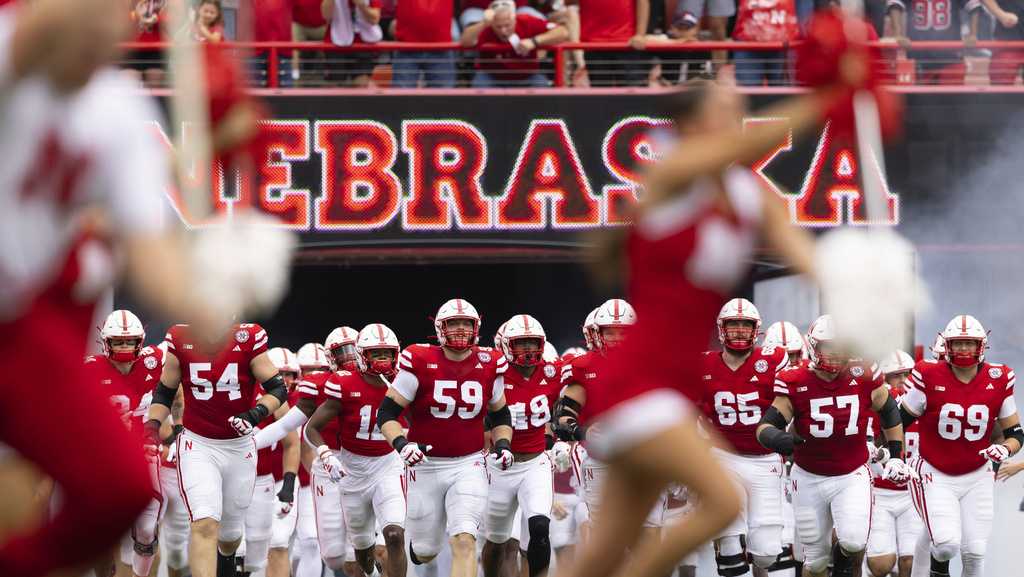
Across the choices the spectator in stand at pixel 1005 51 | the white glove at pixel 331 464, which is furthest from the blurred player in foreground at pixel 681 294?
the spectator in stand at pixel 1005 51

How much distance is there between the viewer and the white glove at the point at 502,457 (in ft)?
37.2

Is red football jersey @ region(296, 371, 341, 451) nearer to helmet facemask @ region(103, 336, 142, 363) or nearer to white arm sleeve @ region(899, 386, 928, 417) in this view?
helmet facemask @ region(103, 336, 142, 363)

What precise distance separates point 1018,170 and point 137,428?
8929 millimetres

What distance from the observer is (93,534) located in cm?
443

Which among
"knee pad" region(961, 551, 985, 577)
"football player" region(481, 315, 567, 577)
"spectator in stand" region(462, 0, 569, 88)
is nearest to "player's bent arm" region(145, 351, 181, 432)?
"football player" region(481, 315, 567, 577)

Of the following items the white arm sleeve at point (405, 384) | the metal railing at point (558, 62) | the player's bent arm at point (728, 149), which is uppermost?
the metal railing at point (558, 62)

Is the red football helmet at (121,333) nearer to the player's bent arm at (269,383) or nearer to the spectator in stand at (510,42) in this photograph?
the player's bent arm at (269,383)

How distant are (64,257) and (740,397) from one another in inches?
308

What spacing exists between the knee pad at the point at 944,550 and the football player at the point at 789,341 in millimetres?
1928

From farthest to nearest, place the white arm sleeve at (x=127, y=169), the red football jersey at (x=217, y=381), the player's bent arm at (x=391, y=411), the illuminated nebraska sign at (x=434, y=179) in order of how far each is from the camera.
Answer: the illuminated nebraska sign at (x=434, y=179)
the red football jersey at (x=217, y=381)
the player's bent arm at (x=391, y=411)
the white arm sleeve at (x=127, y=169)

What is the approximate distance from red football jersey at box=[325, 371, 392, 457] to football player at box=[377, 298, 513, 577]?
518 mm

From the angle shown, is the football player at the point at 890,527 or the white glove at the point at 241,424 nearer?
the white glove at the point at 241,424

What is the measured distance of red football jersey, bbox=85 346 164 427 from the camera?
12.3 m

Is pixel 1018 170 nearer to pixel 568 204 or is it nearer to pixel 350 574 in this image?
pixel 568 204
